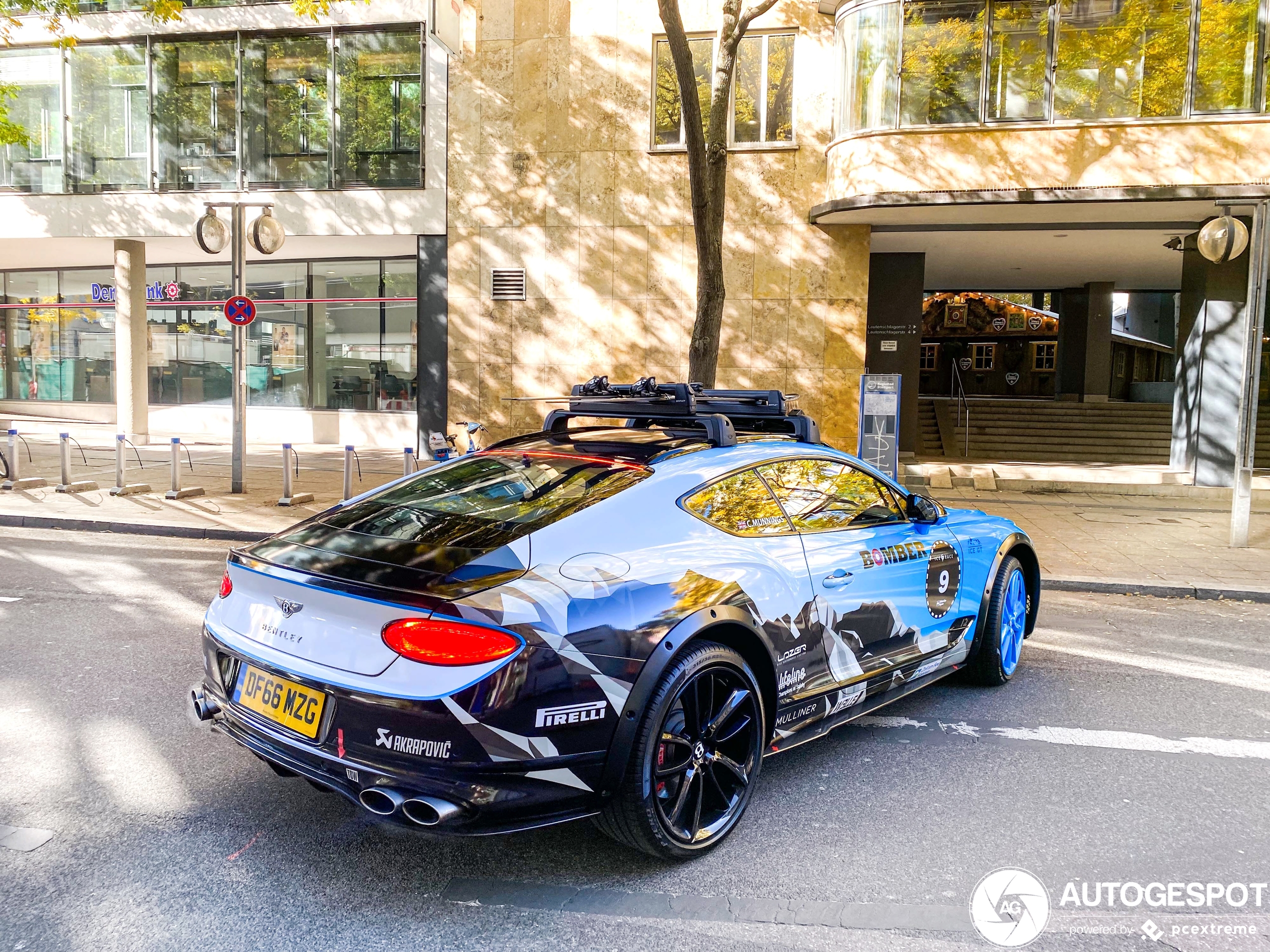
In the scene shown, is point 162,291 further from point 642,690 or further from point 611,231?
point 642,690

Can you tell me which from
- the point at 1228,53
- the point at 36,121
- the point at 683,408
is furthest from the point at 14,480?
the point at 1228,53

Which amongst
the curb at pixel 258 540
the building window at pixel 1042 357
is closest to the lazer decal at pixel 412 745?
the curb at pixel 258 540

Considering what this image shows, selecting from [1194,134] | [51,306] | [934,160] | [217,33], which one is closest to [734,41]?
[934,160]

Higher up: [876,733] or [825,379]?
[825,379]

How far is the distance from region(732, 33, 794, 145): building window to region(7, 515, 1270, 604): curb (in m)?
10.2

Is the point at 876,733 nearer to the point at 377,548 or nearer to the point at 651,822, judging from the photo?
the point at 651,822

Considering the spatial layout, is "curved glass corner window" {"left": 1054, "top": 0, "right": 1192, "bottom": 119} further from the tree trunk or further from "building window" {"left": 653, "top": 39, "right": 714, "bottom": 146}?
the tree trunk

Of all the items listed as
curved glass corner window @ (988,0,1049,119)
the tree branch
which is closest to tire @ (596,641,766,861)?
the tree branch

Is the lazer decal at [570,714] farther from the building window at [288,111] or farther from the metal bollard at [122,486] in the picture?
the building window at [288,111]

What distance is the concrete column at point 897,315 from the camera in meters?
18.9

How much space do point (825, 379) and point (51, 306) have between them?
67.4 feet

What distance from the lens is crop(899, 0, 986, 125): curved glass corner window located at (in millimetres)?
14258

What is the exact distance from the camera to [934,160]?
47.0 feet

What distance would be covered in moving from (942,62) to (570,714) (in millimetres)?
14166
